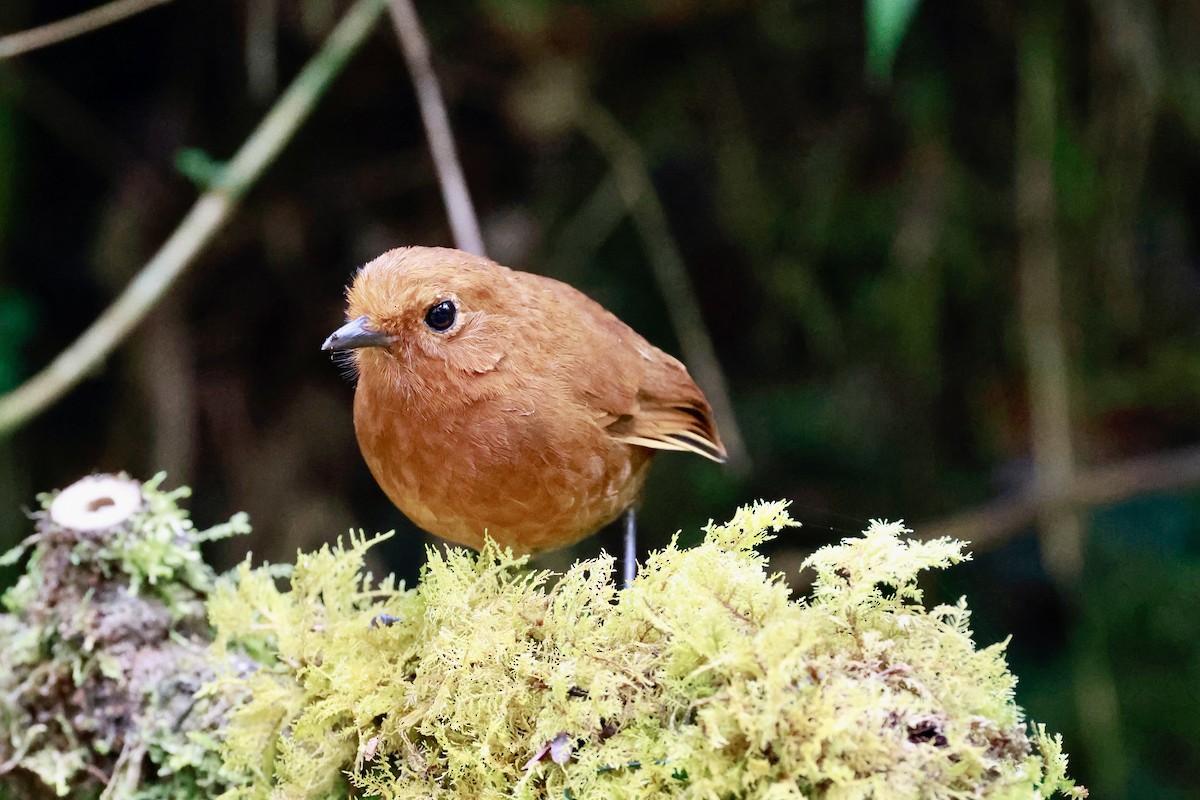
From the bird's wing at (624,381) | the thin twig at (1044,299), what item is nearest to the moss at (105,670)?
the bird's wing at (624,381)

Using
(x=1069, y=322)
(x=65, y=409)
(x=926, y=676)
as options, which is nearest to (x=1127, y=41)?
(x=1069, y=322)

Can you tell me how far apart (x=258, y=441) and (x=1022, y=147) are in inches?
126

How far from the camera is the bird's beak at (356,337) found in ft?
5.59

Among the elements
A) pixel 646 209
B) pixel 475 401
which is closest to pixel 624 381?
pixel 475 401

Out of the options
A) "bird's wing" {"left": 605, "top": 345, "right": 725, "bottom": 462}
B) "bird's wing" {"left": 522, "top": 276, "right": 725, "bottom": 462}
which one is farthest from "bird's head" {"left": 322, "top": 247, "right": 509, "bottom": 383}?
"bird's wing" {"left": 605, "top": 345, "right": 725, "bottom": 462}

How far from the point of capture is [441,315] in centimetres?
183

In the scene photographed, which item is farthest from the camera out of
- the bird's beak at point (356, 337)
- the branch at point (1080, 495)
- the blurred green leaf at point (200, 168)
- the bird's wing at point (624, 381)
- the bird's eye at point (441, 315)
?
the branch at point (1080, 495)

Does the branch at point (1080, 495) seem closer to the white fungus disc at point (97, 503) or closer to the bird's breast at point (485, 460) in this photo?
the bird's breast at point (485, 460)

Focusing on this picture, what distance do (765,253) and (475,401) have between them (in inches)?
97.8

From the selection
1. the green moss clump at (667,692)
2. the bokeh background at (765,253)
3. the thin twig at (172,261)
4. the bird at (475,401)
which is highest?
the bokeh background at (765,253)

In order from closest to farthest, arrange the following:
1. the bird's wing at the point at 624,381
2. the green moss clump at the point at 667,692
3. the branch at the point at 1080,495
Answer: the green moss clump at the point at 667,692 < the bird's wing at the point at 624,381 < the branch at the point at 1080,495

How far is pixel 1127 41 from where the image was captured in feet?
11.2

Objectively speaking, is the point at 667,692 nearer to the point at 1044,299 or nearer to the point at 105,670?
the point at 105,670

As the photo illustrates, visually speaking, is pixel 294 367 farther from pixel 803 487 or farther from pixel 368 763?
A: pixel 368 763
